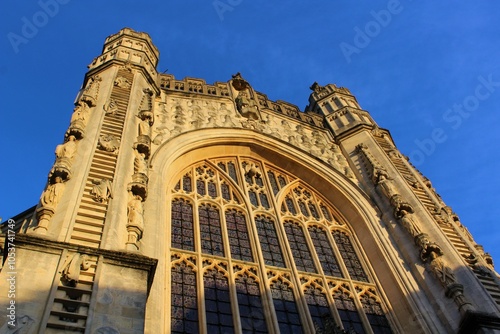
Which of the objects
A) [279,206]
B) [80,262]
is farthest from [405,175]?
[80,262]

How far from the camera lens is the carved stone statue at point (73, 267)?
8.00 meters

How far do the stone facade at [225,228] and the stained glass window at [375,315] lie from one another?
0.03m

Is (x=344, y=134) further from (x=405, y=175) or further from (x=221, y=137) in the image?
(x=221, y=137)

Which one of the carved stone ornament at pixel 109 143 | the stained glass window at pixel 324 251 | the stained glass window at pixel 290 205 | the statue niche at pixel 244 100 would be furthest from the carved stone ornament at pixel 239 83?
the carved stone ornament at pixel 109 143

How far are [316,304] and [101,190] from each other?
5450 millimetres

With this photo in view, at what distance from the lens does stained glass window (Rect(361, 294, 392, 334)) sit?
12.6 meters

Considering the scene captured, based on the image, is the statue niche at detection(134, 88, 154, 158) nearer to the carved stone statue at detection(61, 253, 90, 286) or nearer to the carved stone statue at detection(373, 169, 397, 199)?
the carved stone statue at detection(61, 253, 90, 286)

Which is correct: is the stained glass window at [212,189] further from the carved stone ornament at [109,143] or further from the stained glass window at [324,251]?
the carved stone ornament at [109,143]

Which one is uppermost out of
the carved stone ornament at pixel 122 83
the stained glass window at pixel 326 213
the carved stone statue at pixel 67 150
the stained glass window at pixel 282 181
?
the carved stone ornament at pixel 122 83

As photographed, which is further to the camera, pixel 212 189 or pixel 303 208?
pixel 303 208

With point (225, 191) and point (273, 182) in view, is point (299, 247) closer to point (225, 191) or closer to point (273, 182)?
point (225, 191)

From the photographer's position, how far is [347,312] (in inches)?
501

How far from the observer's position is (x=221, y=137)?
56.5ft

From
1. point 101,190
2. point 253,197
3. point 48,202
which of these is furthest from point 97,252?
point 253,197
